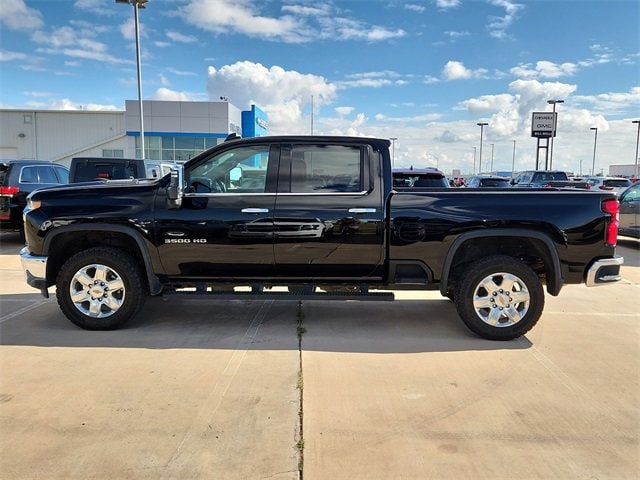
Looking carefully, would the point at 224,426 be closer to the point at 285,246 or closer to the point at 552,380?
the point at 285,246

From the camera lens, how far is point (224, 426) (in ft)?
10.8

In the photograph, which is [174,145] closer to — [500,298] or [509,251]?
[509,251]

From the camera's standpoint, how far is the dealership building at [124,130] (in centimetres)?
3884

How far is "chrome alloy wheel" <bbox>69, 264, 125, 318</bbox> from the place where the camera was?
505cm

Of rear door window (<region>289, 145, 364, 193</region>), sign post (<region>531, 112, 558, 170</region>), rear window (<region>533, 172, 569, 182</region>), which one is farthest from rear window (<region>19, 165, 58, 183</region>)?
sign post (<region>531, 112, 558, 170</region>)

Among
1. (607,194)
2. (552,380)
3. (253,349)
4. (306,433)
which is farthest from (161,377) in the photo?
(607,194)

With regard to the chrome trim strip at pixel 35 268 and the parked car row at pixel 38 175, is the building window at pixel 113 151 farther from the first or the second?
the chrome trim strip at pixel 35 268

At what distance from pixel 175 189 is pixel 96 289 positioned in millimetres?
1312

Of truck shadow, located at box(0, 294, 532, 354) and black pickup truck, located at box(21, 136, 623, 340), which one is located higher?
black pickup truck, located at box(21, 136, 623, 340)

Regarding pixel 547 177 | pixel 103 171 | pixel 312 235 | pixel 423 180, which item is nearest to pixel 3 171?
pixel 103 171

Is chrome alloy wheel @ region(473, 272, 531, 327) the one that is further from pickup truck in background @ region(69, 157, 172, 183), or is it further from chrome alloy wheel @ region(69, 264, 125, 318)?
pickup truck in background @ region(69, 157, 172, 183)

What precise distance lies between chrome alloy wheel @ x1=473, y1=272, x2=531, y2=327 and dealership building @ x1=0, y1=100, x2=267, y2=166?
34951 millimetres

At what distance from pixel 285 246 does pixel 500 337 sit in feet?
7.48

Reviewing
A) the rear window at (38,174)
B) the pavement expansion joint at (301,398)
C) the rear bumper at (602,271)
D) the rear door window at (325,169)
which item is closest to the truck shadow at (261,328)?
the pavement expansion joint at (301,398)
